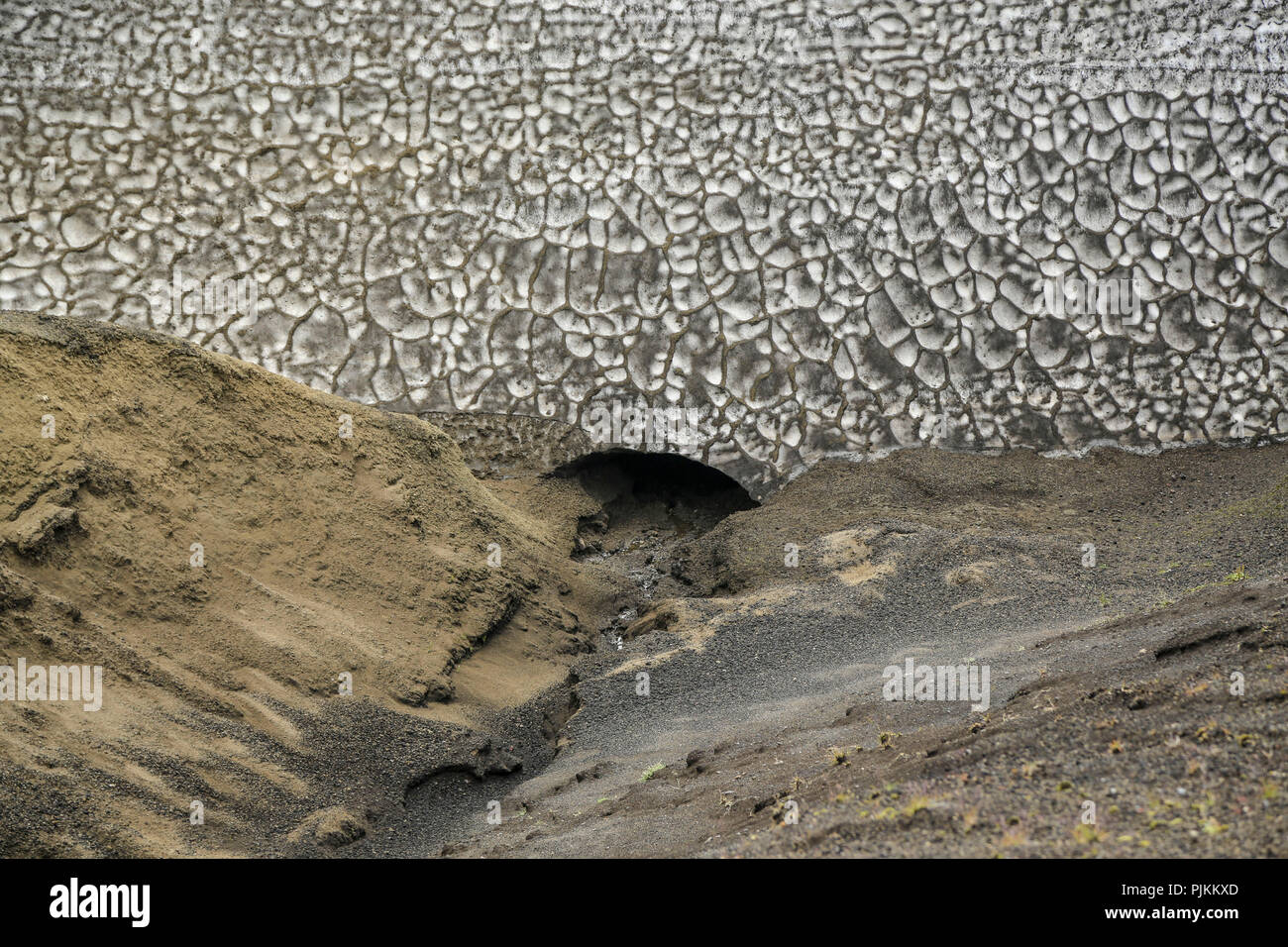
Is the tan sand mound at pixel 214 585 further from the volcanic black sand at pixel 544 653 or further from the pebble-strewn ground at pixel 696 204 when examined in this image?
the pebble-strewn ground at pixel 696 204

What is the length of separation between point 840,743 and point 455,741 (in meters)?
1.79

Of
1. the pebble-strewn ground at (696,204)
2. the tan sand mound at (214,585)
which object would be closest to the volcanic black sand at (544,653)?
the tan sand mound at (214,585)

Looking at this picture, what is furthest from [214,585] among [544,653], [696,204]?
[696,204]

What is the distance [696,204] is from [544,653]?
15.0 feet

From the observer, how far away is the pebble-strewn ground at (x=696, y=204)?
30.5ft

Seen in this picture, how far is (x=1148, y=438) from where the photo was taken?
9.56 meters

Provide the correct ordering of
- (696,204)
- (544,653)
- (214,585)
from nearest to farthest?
(214,585)
(544,653)
(696,204)

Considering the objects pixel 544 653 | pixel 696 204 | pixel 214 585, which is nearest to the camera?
pixel 214 585

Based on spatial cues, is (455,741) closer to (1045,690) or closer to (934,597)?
(1045,690)

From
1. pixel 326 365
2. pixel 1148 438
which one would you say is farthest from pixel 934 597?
pixel 326 365

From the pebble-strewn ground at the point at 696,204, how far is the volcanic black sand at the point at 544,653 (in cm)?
139

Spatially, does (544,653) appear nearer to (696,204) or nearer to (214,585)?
(214,585)

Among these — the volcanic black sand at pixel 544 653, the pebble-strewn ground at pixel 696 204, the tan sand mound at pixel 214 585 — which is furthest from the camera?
the pebble-strewn ground at pixel 696 204

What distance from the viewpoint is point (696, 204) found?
9539 mm
